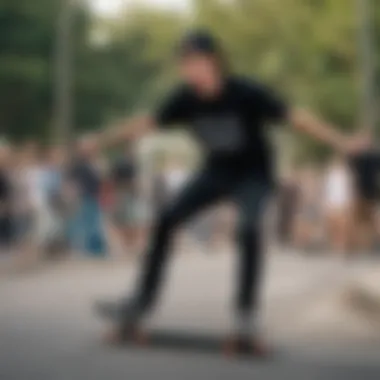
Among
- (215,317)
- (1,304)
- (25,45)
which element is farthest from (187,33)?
(25,45)

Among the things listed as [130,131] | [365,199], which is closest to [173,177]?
[365,199]

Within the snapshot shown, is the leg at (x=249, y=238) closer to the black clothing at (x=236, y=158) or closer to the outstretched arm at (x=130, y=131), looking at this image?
the black clothing at (x=236, y=158)

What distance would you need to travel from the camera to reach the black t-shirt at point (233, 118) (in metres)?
5.95

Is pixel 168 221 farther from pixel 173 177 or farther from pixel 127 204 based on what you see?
pixel 173 177

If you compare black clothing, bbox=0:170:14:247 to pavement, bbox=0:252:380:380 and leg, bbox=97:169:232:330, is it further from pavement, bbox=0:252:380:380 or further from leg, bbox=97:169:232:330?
leg, bbox=97:169:232:330

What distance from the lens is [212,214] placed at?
67.8 feet

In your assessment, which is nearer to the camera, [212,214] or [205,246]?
[205,246]

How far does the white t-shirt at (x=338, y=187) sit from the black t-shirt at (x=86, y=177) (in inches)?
146

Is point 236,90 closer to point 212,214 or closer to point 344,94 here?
point 344,94

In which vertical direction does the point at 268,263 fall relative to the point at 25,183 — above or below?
below

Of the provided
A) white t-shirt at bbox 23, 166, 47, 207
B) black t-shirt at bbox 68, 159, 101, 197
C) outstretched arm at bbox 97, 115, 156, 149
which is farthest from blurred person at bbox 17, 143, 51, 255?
outstretched arm at bbox 97, 115, 156, 149

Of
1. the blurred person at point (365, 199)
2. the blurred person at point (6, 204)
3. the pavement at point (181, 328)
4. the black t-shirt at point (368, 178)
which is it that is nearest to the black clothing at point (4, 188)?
the blurred person at point (6, 204)

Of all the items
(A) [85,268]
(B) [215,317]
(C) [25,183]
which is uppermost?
(C) [25,183]

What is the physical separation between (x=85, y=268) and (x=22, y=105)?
13.4 meters
